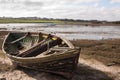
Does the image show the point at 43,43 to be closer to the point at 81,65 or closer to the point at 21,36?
the point at 81,65

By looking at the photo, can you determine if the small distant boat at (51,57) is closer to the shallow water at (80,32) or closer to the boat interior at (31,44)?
the boat interior at (31,44)

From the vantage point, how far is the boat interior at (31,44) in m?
12.4

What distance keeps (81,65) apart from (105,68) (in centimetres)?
145

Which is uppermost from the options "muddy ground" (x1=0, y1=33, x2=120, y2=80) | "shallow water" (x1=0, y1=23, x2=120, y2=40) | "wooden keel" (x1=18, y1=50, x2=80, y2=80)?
"wooden keel" (x1=18, y1=50, x2=80, y2=80)

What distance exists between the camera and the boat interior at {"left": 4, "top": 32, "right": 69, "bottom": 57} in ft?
40.7

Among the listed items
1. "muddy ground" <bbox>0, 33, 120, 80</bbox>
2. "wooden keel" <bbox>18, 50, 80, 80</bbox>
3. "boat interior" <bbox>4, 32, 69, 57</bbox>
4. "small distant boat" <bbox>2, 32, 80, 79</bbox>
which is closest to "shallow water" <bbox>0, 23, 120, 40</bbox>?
"boat interior" <bbox>4, 32, 69, 57</bbox>

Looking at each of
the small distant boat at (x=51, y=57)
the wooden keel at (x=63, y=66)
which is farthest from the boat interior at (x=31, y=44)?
the wooden keel at (x=63, y=66)

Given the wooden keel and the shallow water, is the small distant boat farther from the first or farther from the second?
the shallow water

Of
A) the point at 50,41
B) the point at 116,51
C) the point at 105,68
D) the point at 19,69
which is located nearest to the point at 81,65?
the point at 105,68

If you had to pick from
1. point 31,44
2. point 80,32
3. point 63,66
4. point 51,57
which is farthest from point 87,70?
point 80,32

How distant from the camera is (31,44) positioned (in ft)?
48.6

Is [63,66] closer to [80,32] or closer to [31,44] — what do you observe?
[31,44]

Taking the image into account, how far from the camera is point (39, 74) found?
11.1 m

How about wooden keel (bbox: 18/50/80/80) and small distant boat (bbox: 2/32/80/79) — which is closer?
small distant boat (bbox: 2/32/80/79)
